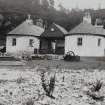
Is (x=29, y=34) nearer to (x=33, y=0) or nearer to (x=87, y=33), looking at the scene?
A: (x=87, y=33)

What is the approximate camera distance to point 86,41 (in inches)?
1364

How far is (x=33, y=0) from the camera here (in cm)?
8100

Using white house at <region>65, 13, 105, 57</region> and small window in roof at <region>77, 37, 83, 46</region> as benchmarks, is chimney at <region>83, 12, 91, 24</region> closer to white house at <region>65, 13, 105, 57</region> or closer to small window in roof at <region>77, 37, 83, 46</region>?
white house at <region>65, 13, 105, 57</region>

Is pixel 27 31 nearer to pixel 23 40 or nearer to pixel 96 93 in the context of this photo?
pixel 23 40

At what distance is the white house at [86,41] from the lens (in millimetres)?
34688

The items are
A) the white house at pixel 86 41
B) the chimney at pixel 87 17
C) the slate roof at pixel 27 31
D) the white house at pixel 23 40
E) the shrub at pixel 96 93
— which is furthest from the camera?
the slate roof at pixel 27 31

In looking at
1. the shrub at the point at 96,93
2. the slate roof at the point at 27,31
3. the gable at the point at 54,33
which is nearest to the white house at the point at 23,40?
the slate roof at the point at 27,31

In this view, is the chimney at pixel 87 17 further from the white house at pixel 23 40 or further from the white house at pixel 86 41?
the white house at pixel 23 40

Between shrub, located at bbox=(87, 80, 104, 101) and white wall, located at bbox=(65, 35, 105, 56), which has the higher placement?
white wall, located at bbox=(65, 35, 105, 56)

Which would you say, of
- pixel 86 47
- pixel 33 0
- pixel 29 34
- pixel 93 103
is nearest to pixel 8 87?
pixel 93 103

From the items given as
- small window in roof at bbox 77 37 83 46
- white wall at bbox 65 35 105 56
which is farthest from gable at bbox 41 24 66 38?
small window in roof at bbox 77 37 83 46

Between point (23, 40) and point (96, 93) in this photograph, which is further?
point (23, 40)

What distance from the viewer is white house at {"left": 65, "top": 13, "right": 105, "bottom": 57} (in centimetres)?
3469

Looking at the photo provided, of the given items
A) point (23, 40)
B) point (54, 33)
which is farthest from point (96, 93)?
point (54, 33)
